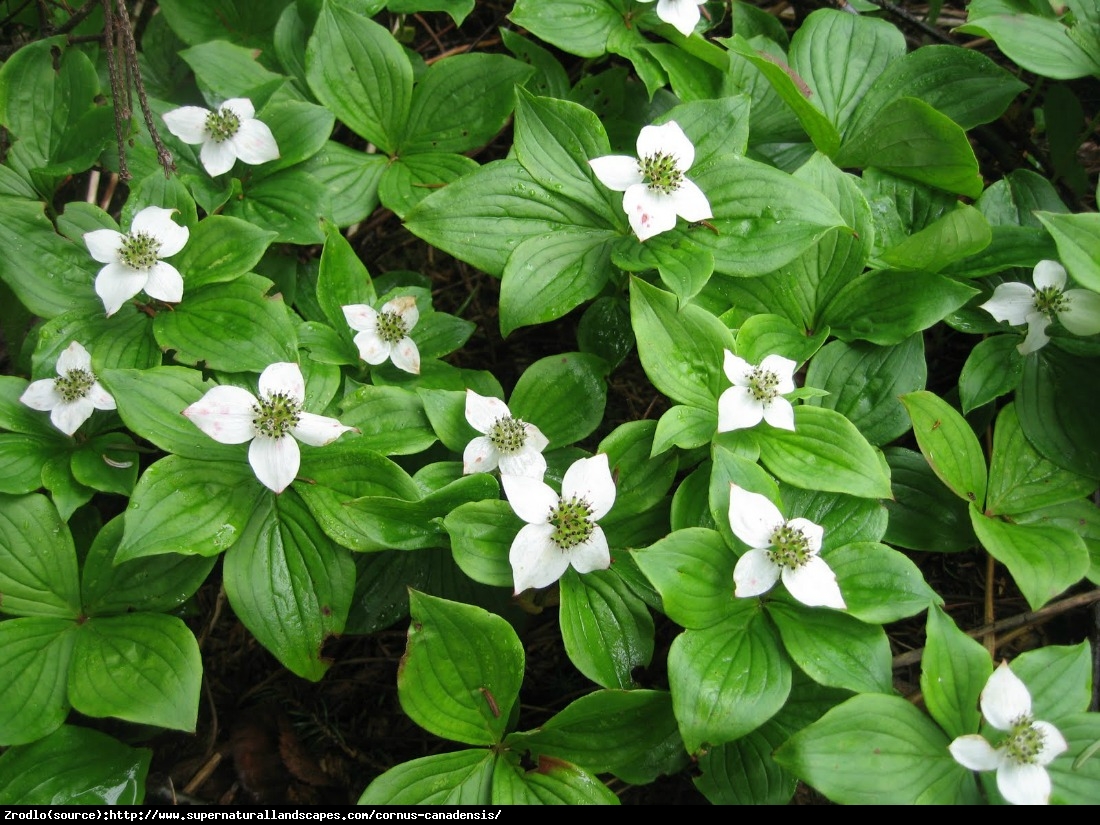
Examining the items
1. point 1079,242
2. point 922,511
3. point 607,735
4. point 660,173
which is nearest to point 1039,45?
point 1079,242

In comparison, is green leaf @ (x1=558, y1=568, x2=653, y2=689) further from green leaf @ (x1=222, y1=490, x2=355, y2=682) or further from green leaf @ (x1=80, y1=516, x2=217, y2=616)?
green leaf @ (x1=80, y1=516, x2=217, y2=616)

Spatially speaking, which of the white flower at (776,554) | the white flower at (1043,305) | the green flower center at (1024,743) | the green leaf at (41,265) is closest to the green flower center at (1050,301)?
the white flower at (1043,305)

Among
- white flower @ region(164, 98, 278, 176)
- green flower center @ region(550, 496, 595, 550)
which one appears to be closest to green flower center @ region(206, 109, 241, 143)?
white flower @ region(164, 98, 278, 176)
